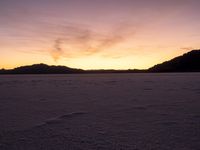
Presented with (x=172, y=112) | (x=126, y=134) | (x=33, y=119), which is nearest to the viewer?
(x=126, y=134)

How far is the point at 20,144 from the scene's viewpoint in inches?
126

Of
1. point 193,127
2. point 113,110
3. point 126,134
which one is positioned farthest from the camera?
point 113,110

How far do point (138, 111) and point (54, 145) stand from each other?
261 centimetres

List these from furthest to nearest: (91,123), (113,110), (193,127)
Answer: (113,110) → (91,123) → (193,127)

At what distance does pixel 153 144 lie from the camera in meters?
3.12

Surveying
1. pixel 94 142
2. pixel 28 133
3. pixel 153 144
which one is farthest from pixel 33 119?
pixel 153 144

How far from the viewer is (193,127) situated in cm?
389

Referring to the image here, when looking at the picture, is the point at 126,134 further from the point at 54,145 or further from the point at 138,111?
the point at 138,111

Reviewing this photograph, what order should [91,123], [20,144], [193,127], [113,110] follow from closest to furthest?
[20,144] < [193,127] < [91,123] < [113,110]

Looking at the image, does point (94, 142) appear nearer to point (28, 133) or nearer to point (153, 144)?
point (153, 144)

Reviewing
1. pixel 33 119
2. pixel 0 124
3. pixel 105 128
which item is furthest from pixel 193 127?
pixel 0 124

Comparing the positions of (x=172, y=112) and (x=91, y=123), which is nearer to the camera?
(x=91, y=123)

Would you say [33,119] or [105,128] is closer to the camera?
[105,128]

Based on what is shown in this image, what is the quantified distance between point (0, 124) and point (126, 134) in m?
2.22
